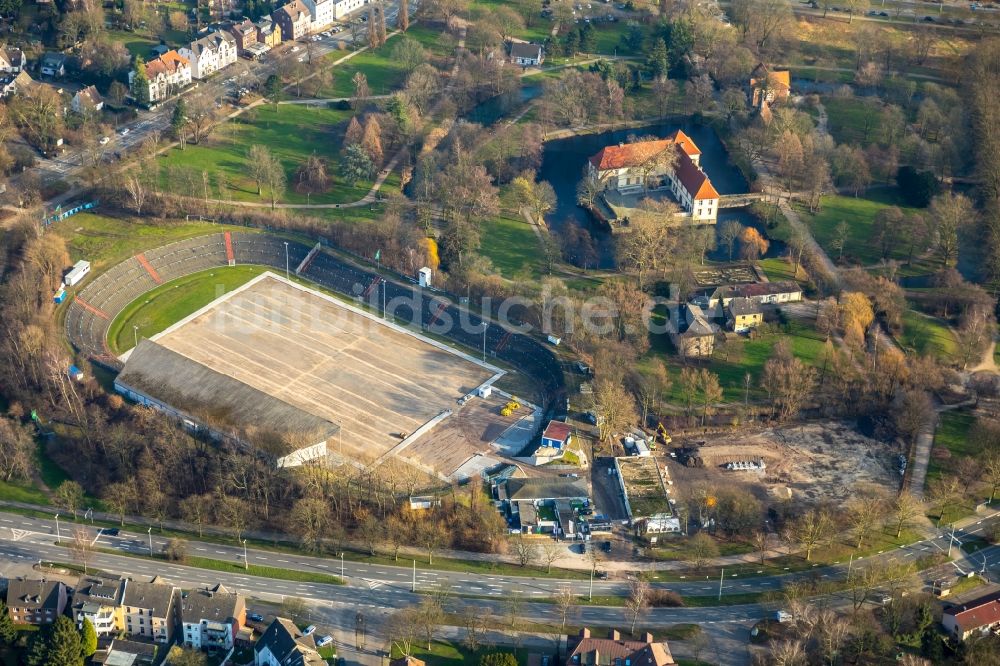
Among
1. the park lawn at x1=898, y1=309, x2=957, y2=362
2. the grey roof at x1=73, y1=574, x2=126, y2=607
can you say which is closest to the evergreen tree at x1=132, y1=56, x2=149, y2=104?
the grey roof at x1=73, y1=574, x2=126, y2=607

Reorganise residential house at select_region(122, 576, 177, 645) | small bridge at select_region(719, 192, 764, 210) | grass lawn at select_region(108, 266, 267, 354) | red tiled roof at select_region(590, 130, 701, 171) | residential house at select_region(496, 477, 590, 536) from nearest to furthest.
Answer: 1. residential house at select_region(122, 576, 177, 645)
2. residential house at select_region(496, 477, 590, 536)
3. grass lawn at select_region(108, 266, 267, 354)
4. small bridge at select_region(719, 192, 764, 210)
5. red tiled roof at select_region(590, 130, 701, 171)

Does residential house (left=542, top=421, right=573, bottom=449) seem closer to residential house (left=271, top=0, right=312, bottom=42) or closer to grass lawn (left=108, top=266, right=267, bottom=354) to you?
grass lawn (left=108, top=266, right=267, bottom=354)

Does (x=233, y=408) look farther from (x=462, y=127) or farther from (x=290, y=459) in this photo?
(x=462, y=127)

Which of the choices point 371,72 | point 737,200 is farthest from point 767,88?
point 371,72

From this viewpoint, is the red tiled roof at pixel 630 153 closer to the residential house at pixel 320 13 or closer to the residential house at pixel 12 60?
the residential house at pixel 320 13

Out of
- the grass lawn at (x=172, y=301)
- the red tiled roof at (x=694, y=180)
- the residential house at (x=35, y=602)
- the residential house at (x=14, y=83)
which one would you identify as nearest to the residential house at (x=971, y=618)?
the red tiled roof at (x=694, y=180)

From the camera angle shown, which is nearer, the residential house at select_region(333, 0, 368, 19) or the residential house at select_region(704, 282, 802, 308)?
the residential house at select_region(704, 282, 802, 308)
